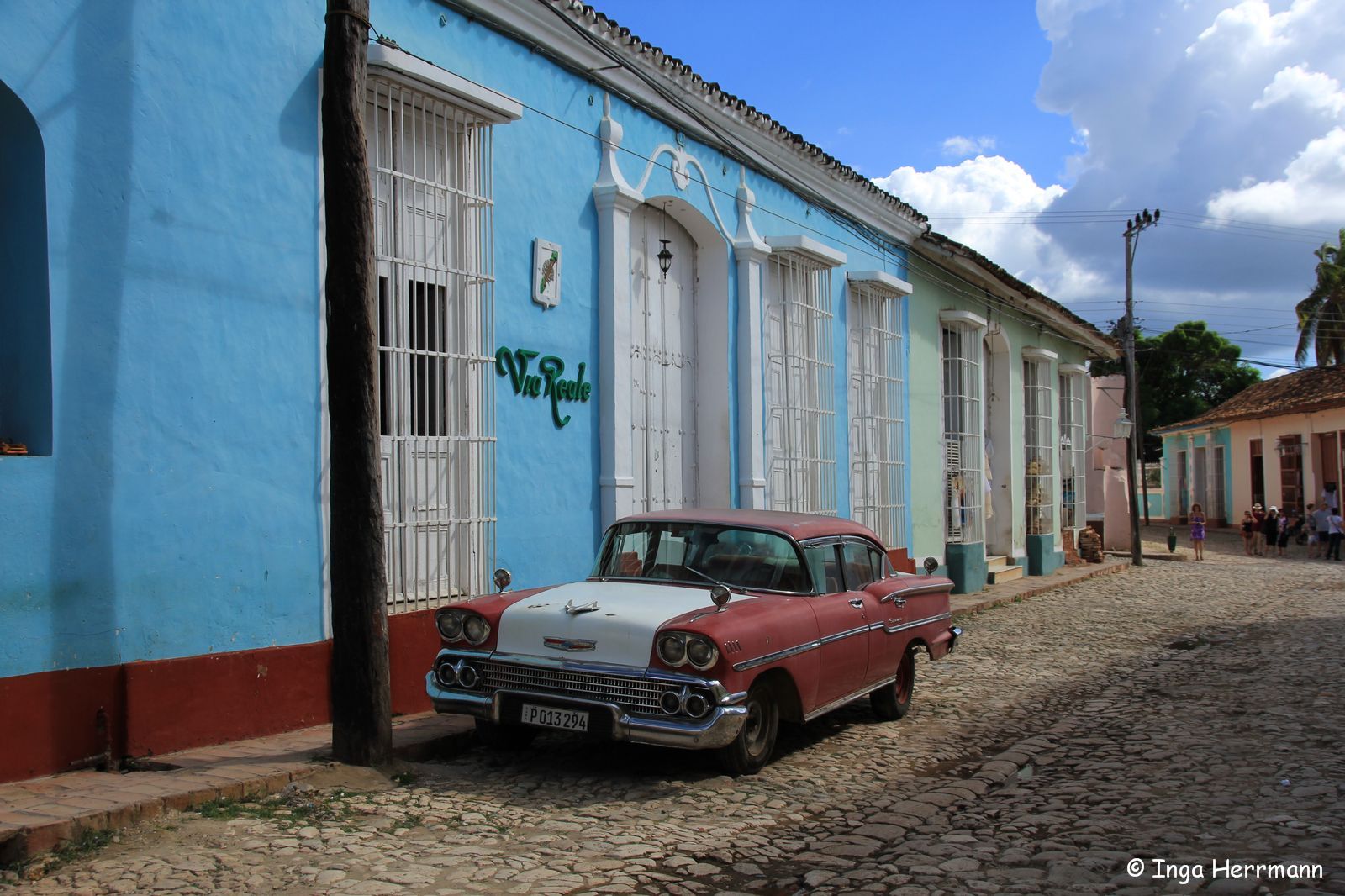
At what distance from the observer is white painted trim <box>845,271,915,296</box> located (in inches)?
549

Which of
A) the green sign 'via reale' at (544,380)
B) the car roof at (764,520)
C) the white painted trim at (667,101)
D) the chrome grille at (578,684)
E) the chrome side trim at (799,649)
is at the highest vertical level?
the white painted trim at (667,101)

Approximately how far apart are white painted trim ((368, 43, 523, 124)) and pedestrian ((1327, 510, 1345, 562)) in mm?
22854

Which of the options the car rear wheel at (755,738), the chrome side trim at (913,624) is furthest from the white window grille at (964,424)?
the car rear wheel at (755,738)

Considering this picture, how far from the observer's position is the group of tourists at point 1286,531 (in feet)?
80.8

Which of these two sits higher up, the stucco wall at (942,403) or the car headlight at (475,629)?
the stucco wall at (942,403)

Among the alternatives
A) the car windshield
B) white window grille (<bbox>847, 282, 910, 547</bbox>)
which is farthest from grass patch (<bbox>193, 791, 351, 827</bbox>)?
white window grille (<bbox>847, 282, 910, 547</bbox>)

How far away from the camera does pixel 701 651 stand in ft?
17.2

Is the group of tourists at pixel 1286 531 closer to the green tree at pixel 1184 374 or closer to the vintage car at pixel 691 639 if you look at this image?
the green tree at pixel 1184 374

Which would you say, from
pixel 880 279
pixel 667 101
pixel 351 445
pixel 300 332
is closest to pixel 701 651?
pixel 351 445

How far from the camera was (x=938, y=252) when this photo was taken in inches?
637

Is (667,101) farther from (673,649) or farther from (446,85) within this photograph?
(673,649)

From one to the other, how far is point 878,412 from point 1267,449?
75.5 ft

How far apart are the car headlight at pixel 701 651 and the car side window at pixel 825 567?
52.4 inches

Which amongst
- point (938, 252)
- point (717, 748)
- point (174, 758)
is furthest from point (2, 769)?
point (938, 252)
